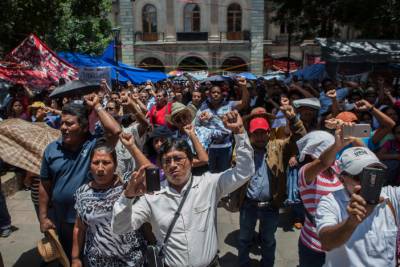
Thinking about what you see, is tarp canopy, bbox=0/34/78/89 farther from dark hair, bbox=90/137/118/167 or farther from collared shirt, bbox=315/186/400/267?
collared shirt, bbox=315/186/400/267

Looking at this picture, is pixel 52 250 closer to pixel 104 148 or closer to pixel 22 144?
pixel 104 148

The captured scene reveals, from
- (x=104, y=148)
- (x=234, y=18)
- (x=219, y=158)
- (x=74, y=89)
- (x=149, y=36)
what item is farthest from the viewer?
(x=234, y=18)

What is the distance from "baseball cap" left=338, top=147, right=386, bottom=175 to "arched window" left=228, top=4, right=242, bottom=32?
2895 centimetres

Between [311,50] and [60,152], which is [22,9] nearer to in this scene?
[60,152]

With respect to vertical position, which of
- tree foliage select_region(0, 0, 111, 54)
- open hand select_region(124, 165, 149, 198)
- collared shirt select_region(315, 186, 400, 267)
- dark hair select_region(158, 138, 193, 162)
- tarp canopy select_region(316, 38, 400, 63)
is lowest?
collared shirt select_region(315, 186, 400, 267)

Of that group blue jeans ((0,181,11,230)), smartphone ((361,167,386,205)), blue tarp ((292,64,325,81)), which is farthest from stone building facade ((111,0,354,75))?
smartphone ((361,167,386,205))

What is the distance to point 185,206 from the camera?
2203mm

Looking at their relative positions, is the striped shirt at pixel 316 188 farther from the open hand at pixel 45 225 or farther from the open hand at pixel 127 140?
the open hand at pixel 45 225

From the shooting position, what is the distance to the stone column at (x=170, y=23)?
29000 mm

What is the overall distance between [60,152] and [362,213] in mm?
2211

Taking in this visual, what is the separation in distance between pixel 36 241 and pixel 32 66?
570cm

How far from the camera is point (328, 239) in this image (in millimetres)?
1793

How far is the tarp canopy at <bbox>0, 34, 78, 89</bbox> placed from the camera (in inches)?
332

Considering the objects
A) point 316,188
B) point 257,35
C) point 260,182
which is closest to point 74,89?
point 260,182
